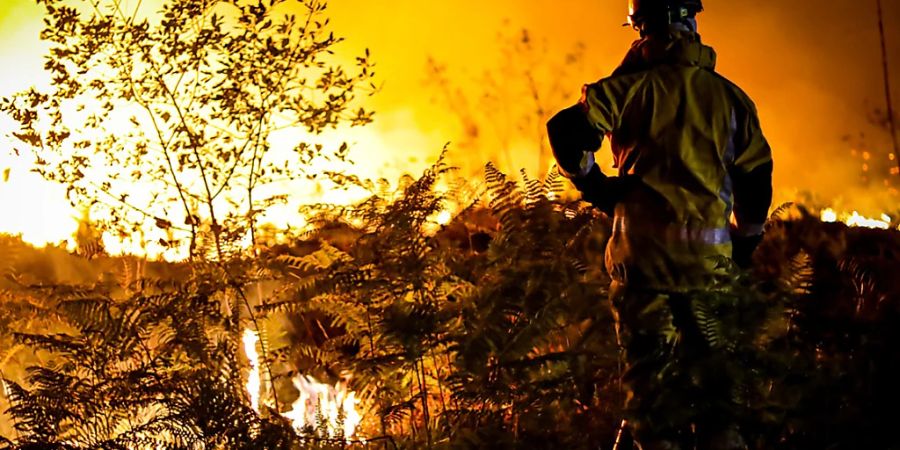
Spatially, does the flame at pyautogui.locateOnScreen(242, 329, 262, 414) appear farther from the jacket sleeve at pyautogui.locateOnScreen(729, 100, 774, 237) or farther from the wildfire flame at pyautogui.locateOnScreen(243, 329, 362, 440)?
the jacket sleeve at pyautogui.locateOnScreen(729, 100, 774, 237)

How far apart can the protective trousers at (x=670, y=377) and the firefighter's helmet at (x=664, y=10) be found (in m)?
1.16

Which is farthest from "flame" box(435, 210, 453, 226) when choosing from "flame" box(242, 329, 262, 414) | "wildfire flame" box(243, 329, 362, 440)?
"flame" box(242, 329, 262, 414)

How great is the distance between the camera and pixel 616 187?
4137 mm

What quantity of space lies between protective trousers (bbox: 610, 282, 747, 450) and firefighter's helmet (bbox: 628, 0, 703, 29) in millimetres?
1164

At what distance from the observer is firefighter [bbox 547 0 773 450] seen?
3998 millimetres

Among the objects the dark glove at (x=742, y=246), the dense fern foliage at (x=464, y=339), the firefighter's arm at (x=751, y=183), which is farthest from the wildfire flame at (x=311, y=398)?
the firefighter's arm at (x=751, y=183)

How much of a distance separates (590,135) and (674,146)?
360 millimetres

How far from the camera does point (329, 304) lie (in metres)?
5.52

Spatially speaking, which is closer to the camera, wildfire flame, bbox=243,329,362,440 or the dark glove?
the dark glove

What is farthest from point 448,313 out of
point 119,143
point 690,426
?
point 119,143

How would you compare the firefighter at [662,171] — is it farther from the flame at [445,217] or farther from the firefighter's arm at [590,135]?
the flame at [445,217]

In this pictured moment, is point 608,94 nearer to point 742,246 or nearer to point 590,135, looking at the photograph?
point 590,135

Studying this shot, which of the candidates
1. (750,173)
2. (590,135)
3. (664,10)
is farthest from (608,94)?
(750,173)

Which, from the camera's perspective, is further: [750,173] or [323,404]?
[323,404]
